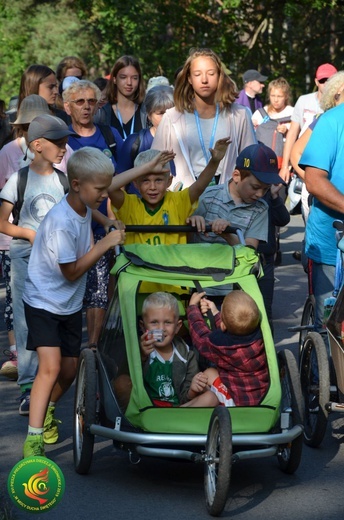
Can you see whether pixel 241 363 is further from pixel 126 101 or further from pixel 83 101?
pixel 126 101

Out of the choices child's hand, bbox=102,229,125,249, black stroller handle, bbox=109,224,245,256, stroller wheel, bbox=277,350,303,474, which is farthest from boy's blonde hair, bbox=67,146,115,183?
stroller wheel, bbox=277,350,303,474

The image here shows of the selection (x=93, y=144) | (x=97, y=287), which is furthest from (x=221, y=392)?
(x=93, y=144)

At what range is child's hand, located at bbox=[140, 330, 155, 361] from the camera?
596 cm

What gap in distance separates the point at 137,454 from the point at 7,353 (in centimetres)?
304

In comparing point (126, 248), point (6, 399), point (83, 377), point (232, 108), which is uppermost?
point (232, 108)

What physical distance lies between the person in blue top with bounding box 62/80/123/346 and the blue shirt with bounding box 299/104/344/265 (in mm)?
1719

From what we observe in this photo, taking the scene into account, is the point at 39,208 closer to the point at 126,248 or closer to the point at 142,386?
the point at 126,248

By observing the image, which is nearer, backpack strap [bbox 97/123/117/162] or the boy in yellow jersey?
the boy in yellow jersey

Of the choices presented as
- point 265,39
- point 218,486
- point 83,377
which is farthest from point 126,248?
point 265,39

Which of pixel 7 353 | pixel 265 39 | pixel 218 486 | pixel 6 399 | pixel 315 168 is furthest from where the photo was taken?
pixel 265 39

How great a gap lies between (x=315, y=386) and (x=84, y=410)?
4.80 feet

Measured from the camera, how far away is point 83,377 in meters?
6.07

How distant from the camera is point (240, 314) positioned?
19.1ft

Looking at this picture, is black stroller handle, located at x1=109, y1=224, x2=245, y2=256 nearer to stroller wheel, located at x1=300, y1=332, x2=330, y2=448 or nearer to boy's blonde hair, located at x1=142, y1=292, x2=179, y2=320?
boy's blonde hair, located at x1=142, y1=292, x2=179, y2=320
